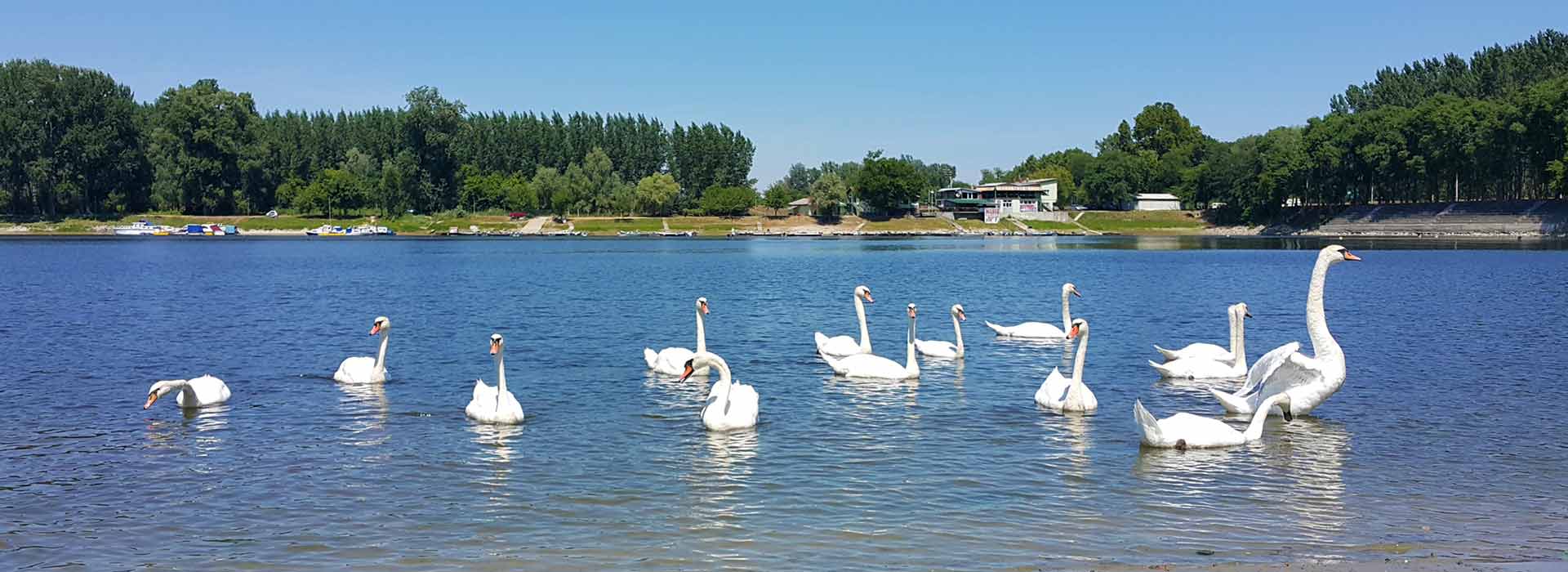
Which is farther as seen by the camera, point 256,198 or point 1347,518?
point 256,198

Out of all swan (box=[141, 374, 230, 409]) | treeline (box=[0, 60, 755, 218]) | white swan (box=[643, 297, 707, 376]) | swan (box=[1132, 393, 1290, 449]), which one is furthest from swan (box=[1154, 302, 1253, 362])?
treeline (box=[0, 60, 755, 218])

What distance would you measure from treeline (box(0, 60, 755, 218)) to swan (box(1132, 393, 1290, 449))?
15744cm

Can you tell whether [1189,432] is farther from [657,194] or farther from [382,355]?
[657,194]

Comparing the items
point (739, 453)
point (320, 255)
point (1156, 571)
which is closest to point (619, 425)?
point (739, 453)

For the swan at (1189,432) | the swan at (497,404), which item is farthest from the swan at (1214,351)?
the swan at (497,404)

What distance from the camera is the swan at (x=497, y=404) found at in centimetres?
1911

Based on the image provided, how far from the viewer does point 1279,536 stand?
12352 millimetres

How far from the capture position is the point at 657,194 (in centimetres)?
17650

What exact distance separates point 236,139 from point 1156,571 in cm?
17064

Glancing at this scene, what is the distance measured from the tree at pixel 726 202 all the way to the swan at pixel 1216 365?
15997 centimetres

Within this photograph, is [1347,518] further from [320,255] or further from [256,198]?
[256,198]

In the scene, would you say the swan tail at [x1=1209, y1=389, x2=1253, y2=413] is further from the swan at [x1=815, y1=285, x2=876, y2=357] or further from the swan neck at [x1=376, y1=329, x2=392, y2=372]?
the swan neck at [x1=376, y1=329, x2=392, y2=372]

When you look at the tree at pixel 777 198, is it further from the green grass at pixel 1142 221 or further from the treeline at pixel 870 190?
the green grass at pixel 1142 221

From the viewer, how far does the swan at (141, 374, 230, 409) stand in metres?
20.0
